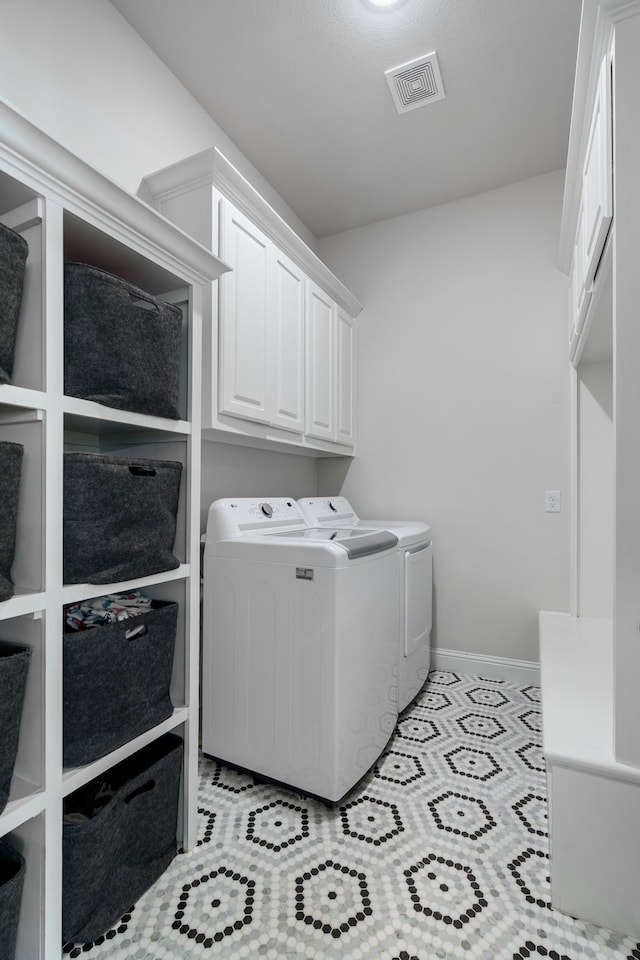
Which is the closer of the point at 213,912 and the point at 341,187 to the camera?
the point at 213,912

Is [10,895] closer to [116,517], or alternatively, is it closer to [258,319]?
[116,517]

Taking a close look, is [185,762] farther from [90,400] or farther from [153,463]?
[90,400]

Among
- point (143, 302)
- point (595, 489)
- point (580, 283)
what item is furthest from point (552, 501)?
point (143, 302)

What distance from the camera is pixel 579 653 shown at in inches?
76.5

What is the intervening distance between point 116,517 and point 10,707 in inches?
16.3

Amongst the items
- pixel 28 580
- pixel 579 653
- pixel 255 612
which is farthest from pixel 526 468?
pixel 28 580

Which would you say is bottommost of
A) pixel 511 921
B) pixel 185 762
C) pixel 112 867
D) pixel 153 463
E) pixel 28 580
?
pixel 511 921

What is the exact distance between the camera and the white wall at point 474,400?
2.58 m

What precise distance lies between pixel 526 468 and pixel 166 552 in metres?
2.05

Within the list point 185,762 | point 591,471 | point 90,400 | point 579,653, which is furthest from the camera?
point 591,471

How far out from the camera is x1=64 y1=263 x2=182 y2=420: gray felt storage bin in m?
1.07

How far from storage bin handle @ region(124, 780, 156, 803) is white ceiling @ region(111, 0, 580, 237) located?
243 centimetres

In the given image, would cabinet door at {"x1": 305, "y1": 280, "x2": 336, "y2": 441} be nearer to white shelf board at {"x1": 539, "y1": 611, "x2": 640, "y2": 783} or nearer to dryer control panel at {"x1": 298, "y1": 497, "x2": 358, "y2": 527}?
dryer control panel at {"x1": 298, "y1": 497, "x2": 358, "y2": 527}

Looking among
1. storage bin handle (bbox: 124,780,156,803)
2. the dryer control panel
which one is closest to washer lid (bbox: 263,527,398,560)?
the dryer control panel
